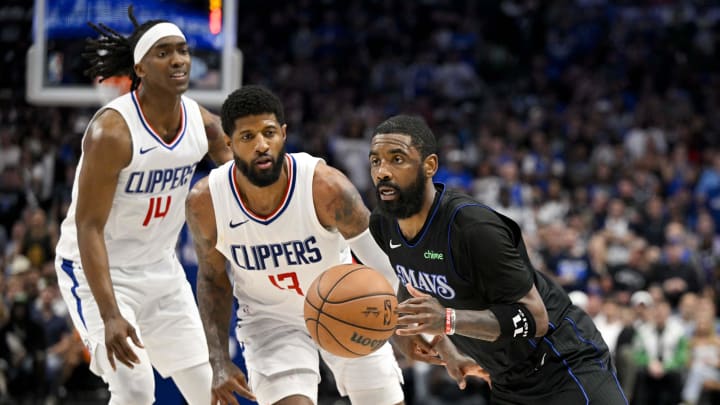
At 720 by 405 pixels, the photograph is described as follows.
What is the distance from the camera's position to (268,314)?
4859 millimetres

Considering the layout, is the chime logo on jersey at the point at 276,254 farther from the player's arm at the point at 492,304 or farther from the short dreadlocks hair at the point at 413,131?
the player's arm at the point at 492,304

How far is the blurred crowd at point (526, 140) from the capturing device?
10336 mm

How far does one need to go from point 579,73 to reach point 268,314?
12785mm

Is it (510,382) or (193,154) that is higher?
(193,154)

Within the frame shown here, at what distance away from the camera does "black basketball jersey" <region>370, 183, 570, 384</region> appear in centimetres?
384

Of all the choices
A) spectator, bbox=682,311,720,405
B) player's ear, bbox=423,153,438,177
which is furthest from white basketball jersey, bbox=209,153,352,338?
spectator, bbox=682,311,720,405

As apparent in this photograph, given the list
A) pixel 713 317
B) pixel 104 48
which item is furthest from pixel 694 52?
pixel 104 48

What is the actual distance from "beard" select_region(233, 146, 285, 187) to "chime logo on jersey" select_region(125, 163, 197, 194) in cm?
73

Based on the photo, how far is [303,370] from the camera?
4699mm

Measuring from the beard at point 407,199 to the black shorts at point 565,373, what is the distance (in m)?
0.74

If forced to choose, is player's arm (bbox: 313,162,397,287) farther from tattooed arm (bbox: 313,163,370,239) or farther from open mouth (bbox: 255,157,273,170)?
open mouth (bbox: 255,157,273,170)

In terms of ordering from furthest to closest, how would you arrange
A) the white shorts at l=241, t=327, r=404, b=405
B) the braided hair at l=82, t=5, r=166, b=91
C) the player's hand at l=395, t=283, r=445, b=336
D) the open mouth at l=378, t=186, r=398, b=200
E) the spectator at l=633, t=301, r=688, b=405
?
the spectator at l=633, t=301, r=688, b=405 < the braided hair at l=82, t=5, r=166, b=91 < the white shorts at l=241, t=327, r=404, b=405 < the open mouth at l=378, t=186, r=398, b=200 < the player's hand at l=395, t=283, r=445, b=336

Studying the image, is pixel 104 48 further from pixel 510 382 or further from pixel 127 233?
pixel 510 382

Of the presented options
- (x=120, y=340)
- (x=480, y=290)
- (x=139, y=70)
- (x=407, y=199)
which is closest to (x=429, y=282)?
(x=480, y=290)
